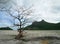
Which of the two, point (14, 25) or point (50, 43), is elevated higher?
point (14, 25)

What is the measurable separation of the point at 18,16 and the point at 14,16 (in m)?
0.43

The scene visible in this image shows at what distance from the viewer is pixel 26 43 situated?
16969 mm

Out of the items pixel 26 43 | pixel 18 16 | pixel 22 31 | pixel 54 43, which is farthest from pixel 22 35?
pixel 54 43

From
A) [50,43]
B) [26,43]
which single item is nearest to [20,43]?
[26,43]

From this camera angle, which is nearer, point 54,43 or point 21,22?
point 54,43

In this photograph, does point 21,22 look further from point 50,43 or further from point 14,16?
point 50,43

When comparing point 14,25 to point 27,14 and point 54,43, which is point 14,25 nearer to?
point 27,14

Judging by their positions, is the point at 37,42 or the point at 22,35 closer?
the point at 37,42

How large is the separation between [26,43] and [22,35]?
3.29m

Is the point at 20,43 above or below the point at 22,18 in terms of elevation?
below

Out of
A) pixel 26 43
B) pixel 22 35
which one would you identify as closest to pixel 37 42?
pixel 26 43

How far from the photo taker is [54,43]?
16281 mm

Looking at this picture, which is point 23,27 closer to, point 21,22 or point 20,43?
point 21,22

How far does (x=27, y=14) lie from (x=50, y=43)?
4.75 meters
